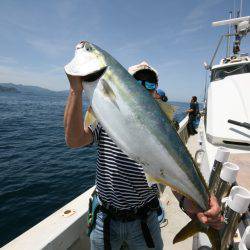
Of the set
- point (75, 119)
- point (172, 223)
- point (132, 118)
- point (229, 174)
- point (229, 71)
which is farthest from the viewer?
point (229, 71)

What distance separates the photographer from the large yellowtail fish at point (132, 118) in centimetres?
166

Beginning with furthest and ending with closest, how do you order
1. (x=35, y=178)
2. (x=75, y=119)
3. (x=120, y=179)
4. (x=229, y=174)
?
(x=35, y=178) < (x=229, y=174) < (x=120, y=179) < (x=75, y=119)

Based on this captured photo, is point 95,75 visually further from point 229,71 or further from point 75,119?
point 229,71

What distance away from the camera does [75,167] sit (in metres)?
A: 13.6

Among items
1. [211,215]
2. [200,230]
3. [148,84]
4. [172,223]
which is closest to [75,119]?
[148,84]

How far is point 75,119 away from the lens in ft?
6.55

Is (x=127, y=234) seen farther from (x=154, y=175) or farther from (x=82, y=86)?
(x=82, y=86)

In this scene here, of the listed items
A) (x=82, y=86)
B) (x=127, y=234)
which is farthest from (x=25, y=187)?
(x=82, y=86)

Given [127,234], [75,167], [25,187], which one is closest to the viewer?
[127,234]

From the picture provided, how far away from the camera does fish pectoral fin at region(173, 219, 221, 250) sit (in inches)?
80.5

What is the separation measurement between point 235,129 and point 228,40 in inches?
287

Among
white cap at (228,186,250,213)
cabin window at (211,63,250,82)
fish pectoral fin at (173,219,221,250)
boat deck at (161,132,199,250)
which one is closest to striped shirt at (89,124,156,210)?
fish pectoral fin at (173,219,221,250)

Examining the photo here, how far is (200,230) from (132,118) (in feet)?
3.88

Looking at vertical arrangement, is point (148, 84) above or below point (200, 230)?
above
